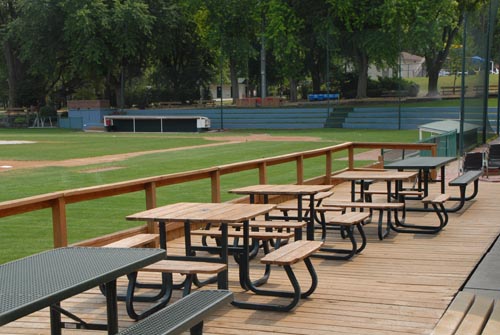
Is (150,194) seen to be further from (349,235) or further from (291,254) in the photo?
(291,254)

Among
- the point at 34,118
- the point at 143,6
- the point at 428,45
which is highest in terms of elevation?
the point at 143,6

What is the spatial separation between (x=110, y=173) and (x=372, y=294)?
14445mm

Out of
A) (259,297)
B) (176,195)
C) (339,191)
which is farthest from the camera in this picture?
(176,195)

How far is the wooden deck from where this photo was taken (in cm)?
550

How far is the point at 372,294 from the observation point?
251 inches

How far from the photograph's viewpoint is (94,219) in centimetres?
1209

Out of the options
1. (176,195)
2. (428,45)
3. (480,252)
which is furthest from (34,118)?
(480,252)

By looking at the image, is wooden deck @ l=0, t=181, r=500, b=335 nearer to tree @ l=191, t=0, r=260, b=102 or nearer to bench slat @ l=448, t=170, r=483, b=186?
bench slat @ l=448, t=170, r=483, b=186

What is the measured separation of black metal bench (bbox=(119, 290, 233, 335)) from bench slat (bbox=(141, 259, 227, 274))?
850mm

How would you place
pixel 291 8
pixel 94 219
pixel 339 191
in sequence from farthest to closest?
pixel 291 8, pixel 339 191, pixel 94 219

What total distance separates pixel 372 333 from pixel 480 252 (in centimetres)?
317

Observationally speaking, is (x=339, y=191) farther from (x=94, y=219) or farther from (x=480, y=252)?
(x=480, y=252)

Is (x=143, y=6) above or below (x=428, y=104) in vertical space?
above

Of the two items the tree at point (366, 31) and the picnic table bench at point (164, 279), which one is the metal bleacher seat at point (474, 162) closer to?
the picnic table bench at point (164, 279)
